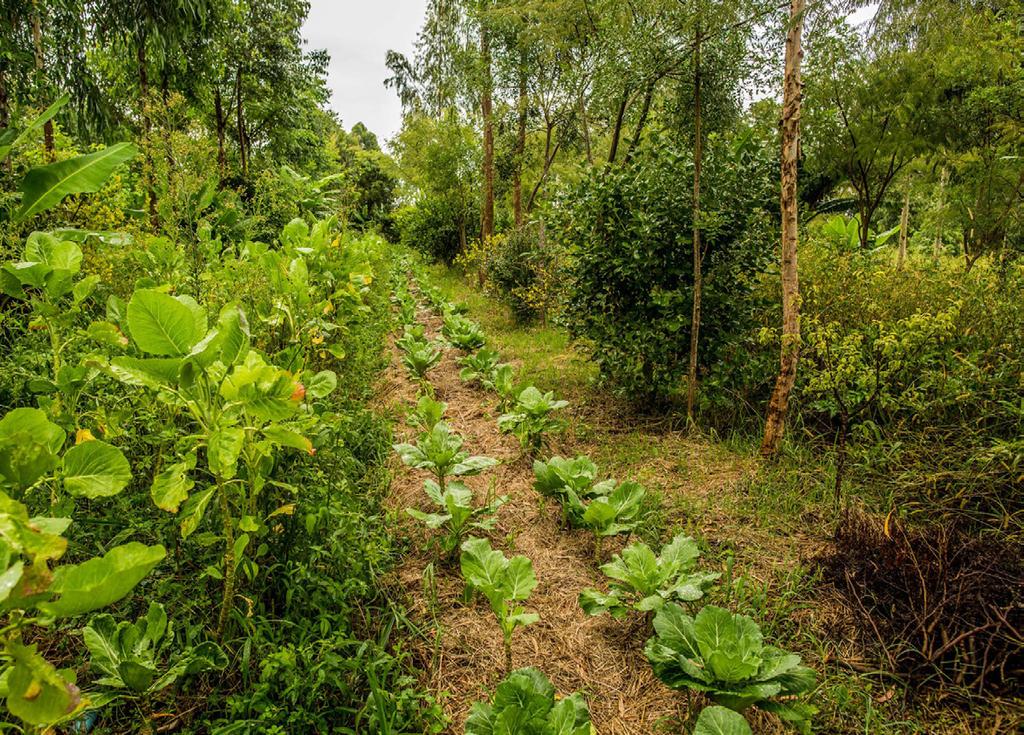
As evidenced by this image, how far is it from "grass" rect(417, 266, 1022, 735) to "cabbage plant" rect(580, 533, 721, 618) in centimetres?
25

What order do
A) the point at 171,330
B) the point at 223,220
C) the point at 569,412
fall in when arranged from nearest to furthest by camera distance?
the point at 171,330
the point at 569,412
the point at 223,220

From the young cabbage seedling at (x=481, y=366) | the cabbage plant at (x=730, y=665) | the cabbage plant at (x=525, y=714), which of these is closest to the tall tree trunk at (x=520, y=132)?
the young cabbage seedling at (x=481, y=366)

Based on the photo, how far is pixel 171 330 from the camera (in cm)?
132

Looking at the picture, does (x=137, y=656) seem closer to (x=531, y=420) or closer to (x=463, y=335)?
(x=531, y=420)

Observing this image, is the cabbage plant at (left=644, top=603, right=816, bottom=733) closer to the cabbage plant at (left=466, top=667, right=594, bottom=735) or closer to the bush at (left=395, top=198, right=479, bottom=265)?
the cabbage plant at (left=466, top=667, right=594, bottom=735)

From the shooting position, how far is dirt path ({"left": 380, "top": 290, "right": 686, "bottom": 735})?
1.75 metres

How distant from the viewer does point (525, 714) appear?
1.38 metres

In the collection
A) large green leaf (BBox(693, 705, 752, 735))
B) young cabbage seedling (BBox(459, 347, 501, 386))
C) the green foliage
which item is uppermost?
young cabbage seedling (BBox(459, 347, 501, 386))

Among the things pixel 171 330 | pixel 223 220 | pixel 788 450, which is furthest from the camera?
pixel 223 220

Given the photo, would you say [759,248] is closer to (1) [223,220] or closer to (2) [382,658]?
(2) [382,658]

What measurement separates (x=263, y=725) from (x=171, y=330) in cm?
113

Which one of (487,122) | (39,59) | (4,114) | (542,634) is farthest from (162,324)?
(487,122)

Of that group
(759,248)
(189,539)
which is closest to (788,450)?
(759,248)

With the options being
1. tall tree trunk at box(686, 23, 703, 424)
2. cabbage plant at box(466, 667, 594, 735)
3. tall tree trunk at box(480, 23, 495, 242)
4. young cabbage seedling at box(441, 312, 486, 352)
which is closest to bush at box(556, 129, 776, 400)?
tall tree trunk at box(686, 23, 703, 424)
